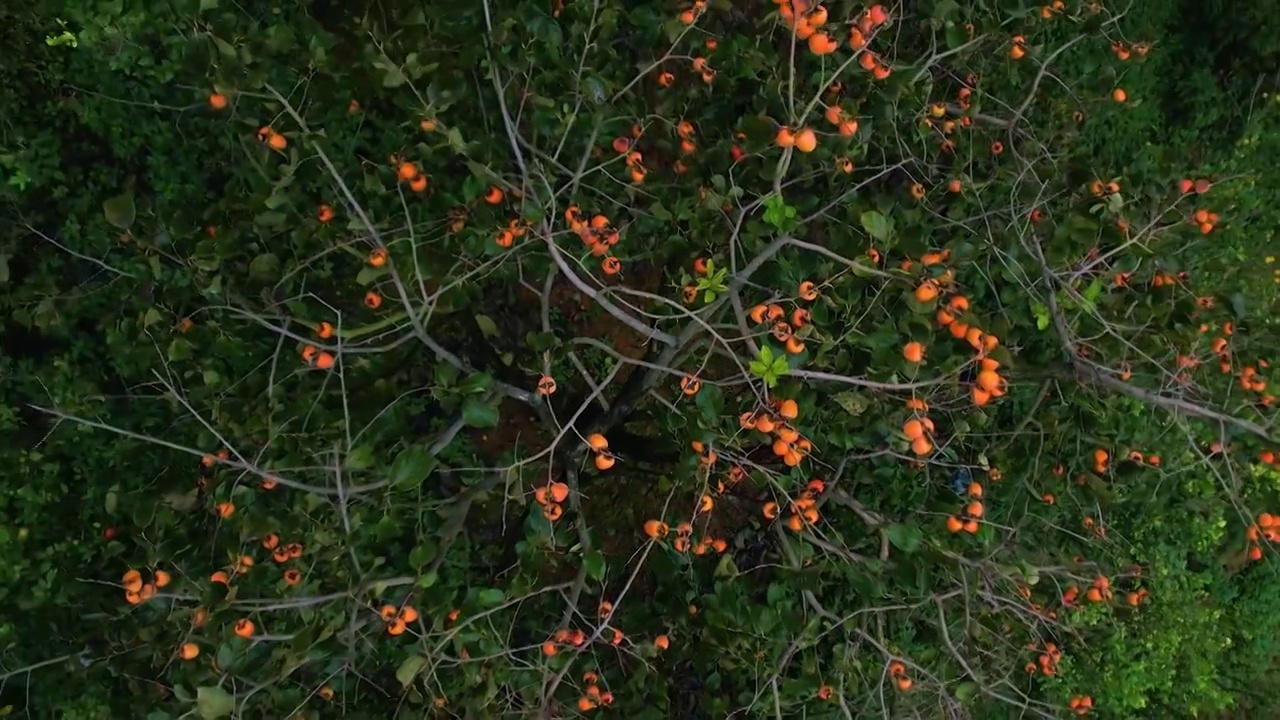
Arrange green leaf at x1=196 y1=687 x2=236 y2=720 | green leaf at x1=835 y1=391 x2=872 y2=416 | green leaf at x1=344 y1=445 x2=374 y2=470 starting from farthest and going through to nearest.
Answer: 1. green leaf at x1=835 y1=391 x2=872 y2=416
2. green leaf at x1=344 y1=445 x2=374 y2=470
3. green leaf at x1=196 y1=687 x2=236 y2=720

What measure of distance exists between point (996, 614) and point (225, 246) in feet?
8.32

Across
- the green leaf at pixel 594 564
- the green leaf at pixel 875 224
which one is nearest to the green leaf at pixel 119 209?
the green leaf at pixel 594 564

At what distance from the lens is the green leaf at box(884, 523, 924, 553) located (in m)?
1.84

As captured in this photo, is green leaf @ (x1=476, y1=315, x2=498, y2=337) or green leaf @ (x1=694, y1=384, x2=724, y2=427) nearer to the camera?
green leaf @ (x1=694, y1=384, x2=724, y2=427)

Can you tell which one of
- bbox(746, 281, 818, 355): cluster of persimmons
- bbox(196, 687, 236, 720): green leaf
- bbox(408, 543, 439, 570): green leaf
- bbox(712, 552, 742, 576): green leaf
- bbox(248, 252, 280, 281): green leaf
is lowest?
bbox(712, 552, 742, 576): green leaf

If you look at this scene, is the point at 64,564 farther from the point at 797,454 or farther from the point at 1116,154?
the point at 1116,154

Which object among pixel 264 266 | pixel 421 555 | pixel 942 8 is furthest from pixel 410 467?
pixel 942 8

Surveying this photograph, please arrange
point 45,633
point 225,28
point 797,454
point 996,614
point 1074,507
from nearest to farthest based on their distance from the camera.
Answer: point 797,454 < point 225,28 < point 45,633 < point 996,614 < point 1074,507

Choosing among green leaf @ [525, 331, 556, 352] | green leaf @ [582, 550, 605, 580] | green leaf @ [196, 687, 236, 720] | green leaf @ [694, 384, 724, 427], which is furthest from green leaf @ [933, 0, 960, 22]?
green leaf @ [196, 687, 236, 720]

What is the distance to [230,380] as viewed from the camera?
92.5 inches

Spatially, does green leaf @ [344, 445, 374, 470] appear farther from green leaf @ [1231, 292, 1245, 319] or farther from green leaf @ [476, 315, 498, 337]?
green leaf @ [1231, 292, 1245, 319]

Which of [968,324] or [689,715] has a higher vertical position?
[968,324]

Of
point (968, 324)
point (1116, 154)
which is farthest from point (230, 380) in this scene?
point (1116, 154)

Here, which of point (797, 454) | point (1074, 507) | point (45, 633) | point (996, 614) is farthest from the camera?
point (1074, 507)
